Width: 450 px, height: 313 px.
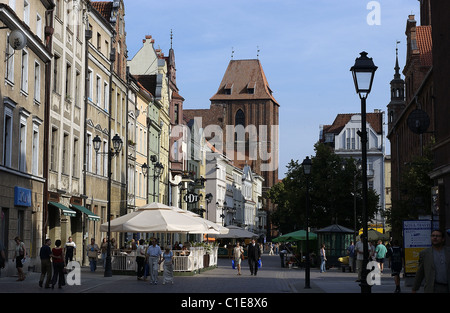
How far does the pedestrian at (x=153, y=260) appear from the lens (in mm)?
29333

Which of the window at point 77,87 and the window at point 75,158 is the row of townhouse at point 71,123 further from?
the window at point 75,158

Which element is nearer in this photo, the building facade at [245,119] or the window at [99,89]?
the window at [99,89]

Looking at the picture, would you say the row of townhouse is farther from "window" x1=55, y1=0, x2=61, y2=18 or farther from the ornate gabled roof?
the ornate gabled roof

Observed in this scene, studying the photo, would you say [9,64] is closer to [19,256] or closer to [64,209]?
[19,256]

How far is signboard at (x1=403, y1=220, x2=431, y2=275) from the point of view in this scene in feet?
85.8

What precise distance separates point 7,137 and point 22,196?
2.51m

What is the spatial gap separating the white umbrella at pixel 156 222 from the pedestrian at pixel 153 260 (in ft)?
9.28

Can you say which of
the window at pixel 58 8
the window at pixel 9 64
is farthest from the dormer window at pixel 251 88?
the window at pixel 9 64

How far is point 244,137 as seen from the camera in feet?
499

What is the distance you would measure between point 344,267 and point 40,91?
63.7ft

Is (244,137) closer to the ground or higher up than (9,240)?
higher up

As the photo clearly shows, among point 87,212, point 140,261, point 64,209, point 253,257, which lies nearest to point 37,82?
point 64,209
